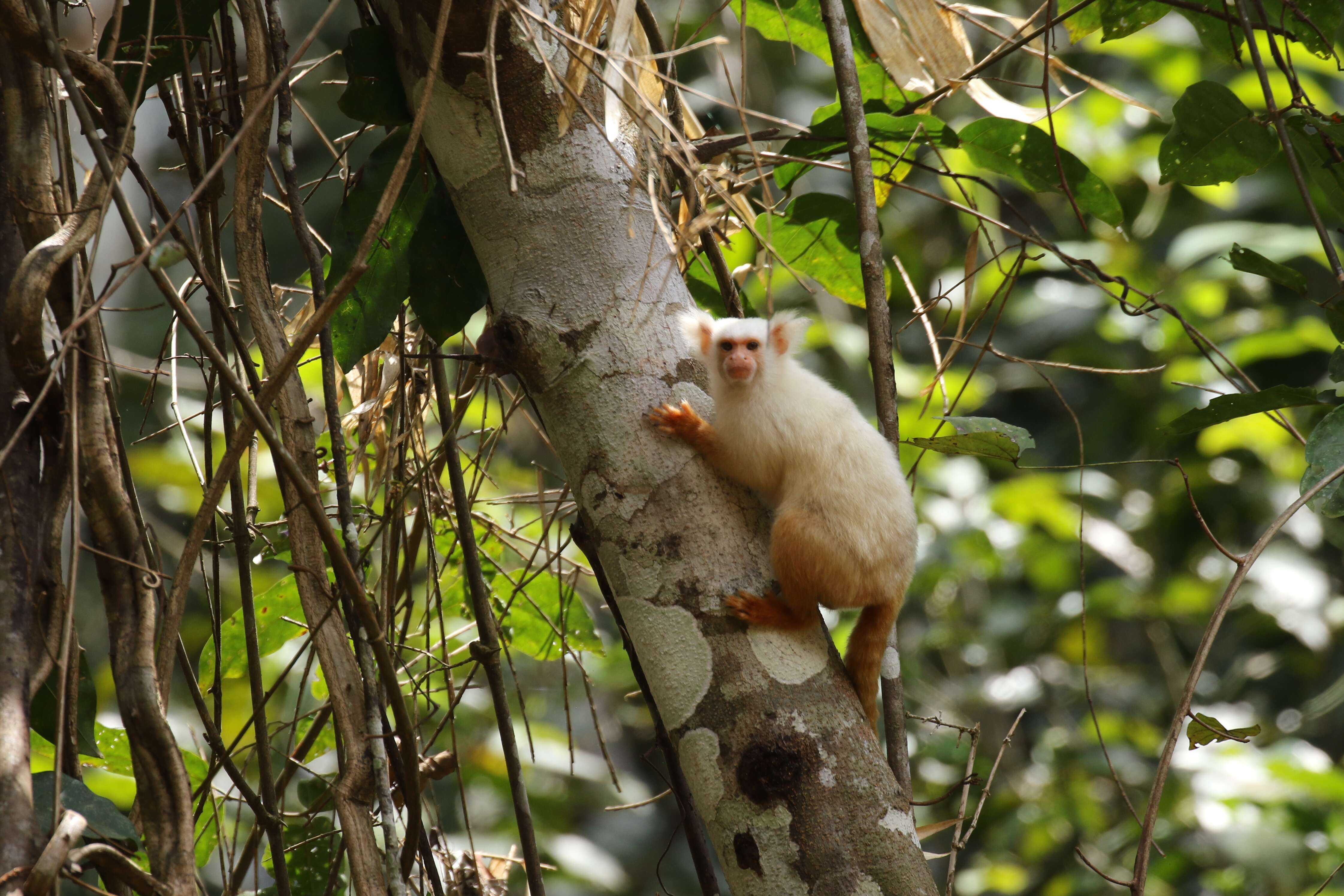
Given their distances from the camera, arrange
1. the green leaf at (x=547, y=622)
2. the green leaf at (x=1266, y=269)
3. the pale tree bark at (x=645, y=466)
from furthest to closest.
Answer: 1. the green leaf at (x=547, y=622)
2. the green leaf at (x=1266, y=269)
3. the pale tree bark at (x=645, y=466)

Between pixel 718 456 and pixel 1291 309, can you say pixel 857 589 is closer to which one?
pixel 718 456

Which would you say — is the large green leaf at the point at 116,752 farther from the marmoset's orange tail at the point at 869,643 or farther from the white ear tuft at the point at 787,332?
the white ear tuft at the point at 787,332

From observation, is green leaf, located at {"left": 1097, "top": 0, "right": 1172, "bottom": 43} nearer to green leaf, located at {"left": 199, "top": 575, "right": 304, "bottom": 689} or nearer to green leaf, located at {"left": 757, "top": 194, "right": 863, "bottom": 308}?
green leaf, located at {"left": 757, "top": 194, "right": 863, "bottom": 308}

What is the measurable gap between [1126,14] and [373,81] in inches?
66.8

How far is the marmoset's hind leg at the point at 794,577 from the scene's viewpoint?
5.81 feet

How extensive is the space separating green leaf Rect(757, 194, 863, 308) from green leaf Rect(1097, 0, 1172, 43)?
0.70 m

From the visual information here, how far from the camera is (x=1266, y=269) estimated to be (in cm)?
215

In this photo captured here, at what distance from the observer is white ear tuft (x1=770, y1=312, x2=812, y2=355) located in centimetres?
287

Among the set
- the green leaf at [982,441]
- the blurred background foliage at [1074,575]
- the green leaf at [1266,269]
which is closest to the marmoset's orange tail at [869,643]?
the green leaf at [982,441]

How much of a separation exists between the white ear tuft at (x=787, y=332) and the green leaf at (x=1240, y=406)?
3.41 feet

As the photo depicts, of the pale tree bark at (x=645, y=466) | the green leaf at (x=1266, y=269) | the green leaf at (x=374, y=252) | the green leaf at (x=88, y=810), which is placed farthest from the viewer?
the green leaf at (x=374, y=252)

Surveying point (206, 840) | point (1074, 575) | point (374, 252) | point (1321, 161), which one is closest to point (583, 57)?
point (374, 252)

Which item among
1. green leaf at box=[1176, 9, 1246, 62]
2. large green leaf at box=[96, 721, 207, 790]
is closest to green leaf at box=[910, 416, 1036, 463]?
green leaf at box=[1176, 9, 1246, 62]

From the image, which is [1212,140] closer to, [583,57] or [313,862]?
[583,57]
